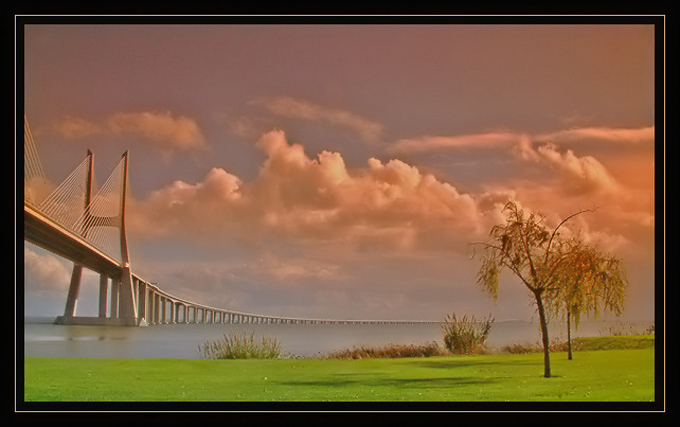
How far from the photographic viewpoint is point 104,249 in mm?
10602

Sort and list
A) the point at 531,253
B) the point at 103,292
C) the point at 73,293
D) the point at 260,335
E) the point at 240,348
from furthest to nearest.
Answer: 1. the point at 103,292
2. the point at 240,348
3. the point at 260,335
4. the point at 73,293
5. the point at 531,253

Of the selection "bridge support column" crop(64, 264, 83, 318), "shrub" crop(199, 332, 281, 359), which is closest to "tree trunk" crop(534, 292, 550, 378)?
"shrub" crop(199, 332, 281, 359)

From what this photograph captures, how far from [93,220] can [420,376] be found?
479 centimetres

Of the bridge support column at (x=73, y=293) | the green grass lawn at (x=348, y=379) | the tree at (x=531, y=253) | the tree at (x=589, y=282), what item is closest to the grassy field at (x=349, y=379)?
the green grass lawn at (x=348, y=379)

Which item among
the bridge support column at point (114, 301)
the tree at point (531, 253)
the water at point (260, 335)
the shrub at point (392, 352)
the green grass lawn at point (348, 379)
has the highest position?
the tree at point (531, 253)

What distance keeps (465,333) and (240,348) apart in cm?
283

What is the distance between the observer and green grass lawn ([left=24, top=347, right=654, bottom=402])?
932 cm

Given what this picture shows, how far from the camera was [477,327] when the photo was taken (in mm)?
10516

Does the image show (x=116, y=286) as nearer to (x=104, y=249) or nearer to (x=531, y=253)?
(x=104, y=249)

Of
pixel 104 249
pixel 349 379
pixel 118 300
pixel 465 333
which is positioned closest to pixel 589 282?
pixel 465 333

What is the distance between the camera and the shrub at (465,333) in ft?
34.0

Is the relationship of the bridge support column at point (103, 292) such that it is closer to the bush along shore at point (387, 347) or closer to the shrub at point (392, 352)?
the bush along shore at point (387, 347)

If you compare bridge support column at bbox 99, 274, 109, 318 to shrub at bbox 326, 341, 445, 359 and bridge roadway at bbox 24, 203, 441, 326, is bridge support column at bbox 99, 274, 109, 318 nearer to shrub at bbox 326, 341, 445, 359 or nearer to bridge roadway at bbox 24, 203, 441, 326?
bridge roadway at bbox 24, 203, 441, 326

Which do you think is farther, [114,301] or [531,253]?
[114,301]
